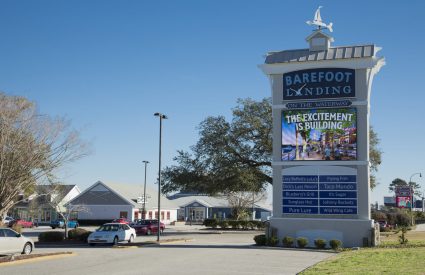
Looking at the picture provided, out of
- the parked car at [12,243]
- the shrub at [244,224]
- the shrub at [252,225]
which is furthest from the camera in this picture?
the shrub at [244,224]

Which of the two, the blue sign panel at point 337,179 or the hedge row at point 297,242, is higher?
the blue sign panel at point 337,179

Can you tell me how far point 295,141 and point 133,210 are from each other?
46154mm

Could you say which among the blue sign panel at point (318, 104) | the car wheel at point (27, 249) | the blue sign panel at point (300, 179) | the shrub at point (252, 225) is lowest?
the shrub at point (252, 225)

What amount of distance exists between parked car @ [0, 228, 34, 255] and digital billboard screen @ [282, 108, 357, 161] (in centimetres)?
1586

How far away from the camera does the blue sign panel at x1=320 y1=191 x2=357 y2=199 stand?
104ft

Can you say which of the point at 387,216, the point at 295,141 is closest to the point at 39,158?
the point at 295,141

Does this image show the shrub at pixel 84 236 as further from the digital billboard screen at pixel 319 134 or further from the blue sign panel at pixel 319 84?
the blue sign panel at pixel 319 84

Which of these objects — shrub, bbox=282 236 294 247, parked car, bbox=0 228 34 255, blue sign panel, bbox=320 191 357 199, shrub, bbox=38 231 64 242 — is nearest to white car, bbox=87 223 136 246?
shrub, bbox=38 231 64 242

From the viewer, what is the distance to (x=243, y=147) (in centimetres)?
5669

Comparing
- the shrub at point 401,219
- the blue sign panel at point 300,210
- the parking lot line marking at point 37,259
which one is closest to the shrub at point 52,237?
the parking lot line marking at point 37,259

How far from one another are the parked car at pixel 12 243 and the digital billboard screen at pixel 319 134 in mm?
15859

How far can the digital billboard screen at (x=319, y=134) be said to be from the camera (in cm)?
3238

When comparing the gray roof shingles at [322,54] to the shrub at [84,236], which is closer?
the gray roof shingles at [322,54]

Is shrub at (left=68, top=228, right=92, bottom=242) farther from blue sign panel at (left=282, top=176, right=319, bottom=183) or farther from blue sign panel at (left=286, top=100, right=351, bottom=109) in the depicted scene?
blue sign panel at (left=286, top=100, right=351, bottom=109)
